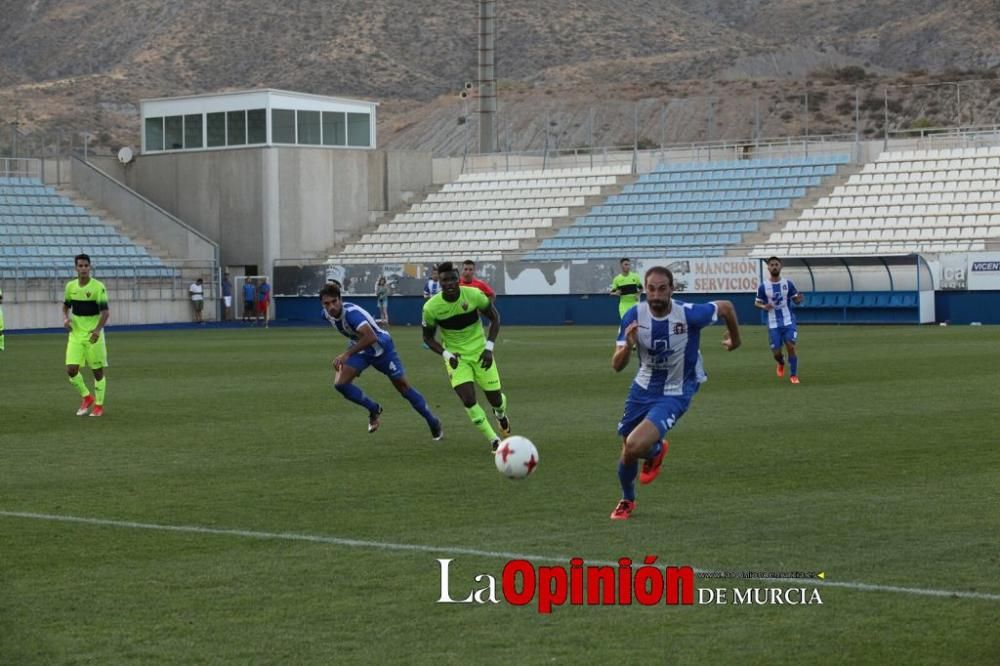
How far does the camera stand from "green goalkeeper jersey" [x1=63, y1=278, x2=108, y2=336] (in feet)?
71.5

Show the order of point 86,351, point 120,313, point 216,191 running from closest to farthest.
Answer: point 86,351 → point 120,313 → point 216,191

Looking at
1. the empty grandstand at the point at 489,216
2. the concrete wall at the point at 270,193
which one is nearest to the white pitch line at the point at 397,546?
the empty grandstand at the point at 489,216

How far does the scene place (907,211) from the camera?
5400 cm

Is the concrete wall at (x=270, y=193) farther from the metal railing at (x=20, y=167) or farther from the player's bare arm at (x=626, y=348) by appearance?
the player's bare arm at (x=626, y=348)

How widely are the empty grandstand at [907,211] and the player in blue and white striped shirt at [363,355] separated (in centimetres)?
3415

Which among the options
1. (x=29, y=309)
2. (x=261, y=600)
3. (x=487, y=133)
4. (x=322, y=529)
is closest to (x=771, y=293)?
(x=322, y=529)

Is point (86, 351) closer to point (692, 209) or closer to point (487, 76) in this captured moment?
point (692, 209)

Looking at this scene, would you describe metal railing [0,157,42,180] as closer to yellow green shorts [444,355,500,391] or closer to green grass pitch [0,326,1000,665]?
green grass pitch [0,326,1000,665]

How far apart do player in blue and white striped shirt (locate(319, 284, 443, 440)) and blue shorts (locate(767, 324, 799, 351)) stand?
9.02m

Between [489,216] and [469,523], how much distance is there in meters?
51.5

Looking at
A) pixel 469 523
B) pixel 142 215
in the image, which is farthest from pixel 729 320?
pixel 142 215

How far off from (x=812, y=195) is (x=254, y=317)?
20.3 metres

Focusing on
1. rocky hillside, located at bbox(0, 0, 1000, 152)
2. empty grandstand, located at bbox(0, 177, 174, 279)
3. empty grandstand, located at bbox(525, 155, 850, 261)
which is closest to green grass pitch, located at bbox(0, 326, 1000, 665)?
empty grandstand, located at bbox(525, 155, 850, 261)

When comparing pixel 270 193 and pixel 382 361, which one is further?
pixel 270 193
